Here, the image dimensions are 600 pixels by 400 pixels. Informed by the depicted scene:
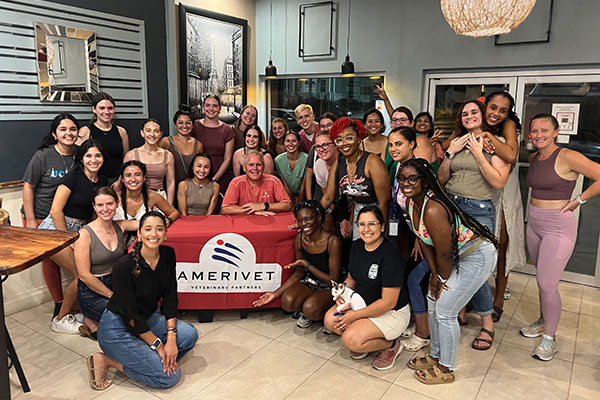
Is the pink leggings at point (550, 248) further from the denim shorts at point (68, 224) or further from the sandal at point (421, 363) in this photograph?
the denim shorts at point (68, 224)

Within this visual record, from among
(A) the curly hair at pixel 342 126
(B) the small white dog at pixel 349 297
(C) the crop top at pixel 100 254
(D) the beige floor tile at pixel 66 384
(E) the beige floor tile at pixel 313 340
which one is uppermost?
(A) the curly hair at pixel 342 126

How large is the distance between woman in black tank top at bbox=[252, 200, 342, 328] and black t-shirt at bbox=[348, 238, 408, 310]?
33 centimetres

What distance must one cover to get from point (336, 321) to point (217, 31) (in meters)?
4.04

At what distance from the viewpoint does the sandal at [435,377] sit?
2623 mm

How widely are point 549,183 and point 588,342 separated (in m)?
1.29

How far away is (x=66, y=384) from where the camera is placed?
8.63 feet

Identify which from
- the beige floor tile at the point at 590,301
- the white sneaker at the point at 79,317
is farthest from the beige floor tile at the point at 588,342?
the white sneaker at the point at 79,317

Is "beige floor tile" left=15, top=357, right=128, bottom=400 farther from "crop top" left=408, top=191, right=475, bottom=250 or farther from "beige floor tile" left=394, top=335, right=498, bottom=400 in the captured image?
"crop top" left=408, top=191, right=475, bottom=250

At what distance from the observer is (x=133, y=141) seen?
441 cm

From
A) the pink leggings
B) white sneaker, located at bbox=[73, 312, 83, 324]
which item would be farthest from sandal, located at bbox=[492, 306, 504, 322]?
white sneaker, located at bbox=[73, 312, 83, 324]

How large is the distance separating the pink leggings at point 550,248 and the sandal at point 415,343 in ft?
2.68

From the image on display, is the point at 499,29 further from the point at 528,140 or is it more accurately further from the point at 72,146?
the point at 72,146

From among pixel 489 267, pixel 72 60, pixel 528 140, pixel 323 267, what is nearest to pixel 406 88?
pixel 528 140

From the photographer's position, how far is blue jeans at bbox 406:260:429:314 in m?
2.93
